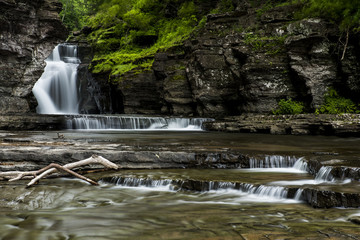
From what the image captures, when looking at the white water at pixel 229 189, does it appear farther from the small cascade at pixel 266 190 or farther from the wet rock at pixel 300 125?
the wet rock at pixel 300 125

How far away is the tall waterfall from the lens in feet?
91.9

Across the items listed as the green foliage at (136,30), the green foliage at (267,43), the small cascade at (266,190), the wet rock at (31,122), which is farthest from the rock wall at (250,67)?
the small cascade at (266,190)

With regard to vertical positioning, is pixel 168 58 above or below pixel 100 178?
above

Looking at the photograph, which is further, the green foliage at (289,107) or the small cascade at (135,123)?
the small cascade at (135,123)

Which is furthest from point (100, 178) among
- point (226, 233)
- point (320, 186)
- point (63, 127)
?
point (63, 127)

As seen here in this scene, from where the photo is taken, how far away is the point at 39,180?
252 inches

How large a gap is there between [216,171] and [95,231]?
13.5ft

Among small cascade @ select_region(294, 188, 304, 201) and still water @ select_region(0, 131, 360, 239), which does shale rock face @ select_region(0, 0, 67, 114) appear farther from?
small cascade @ select_region(294, 188, 304, 201)

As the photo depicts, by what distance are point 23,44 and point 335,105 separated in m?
23.0

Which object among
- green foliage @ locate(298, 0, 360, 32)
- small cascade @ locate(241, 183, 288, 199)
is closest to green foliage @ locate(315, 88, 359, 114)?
green foliage @ locate(298, 0, 360, 32)

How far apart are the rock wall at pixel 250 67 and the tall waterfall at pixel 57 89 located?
6157 millimetres

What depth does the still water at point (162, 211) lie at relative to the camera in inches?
140

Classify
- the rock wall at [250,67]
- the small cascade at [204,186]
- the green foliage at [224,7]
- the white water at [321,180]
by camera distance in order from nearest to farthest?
1. the small cascade at [204,186]
2. the white water at [321,180]
3. the rock wall at [250,67]
4. the green foliage at [224,7]

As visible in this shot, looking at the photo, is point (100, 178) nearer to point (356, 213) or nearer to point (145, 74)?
point (356, 213)
